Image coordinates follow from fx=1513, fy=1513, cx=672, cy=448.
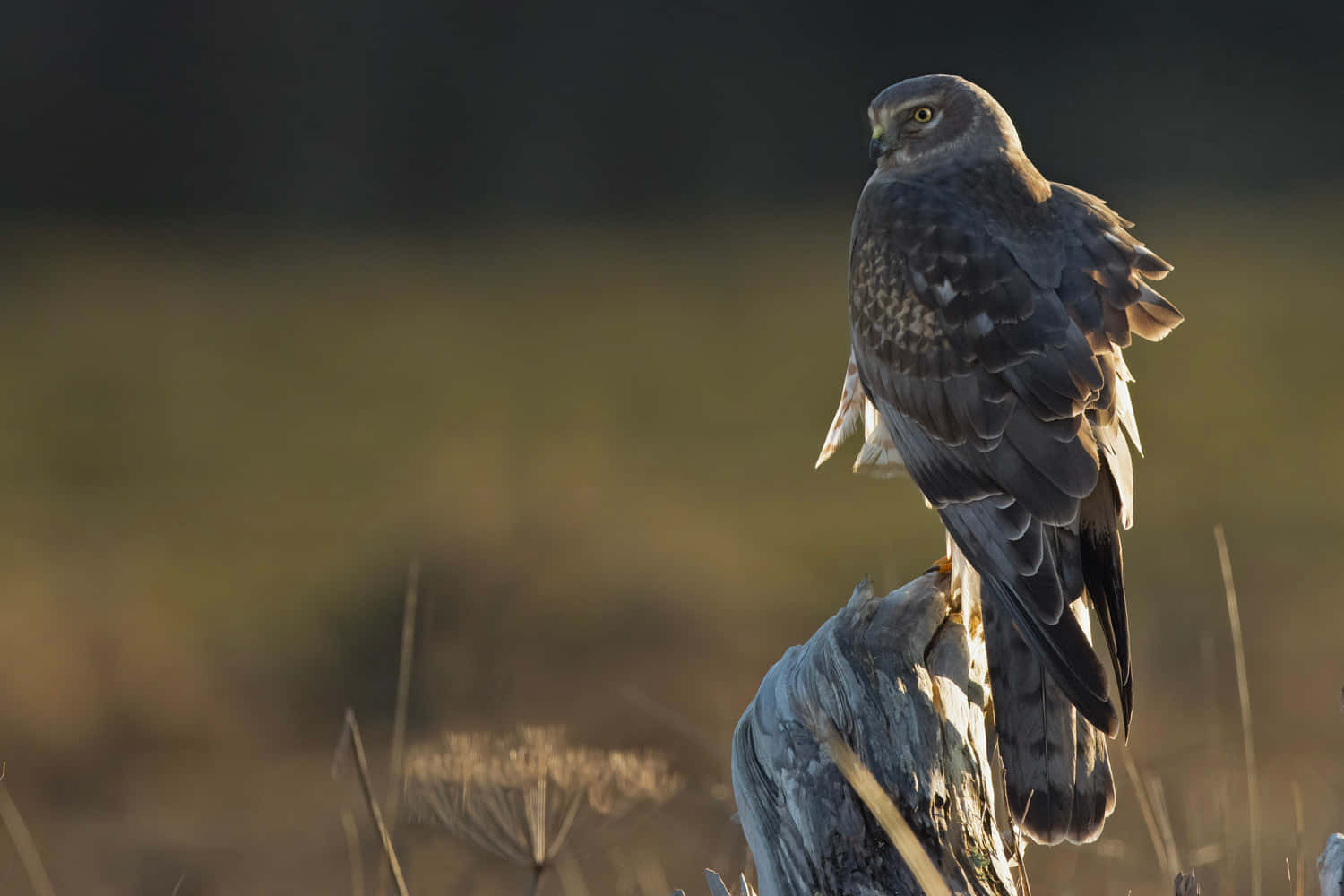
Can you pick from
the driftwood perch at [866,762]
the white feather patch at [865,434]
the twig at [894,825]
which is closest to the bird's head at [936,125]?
the white feather patch at [865,434]

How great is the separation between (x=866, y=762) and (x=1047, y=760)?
0.36 meters

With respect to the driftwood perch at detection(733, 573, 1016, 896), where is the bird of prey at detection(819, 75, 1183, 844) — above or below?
above

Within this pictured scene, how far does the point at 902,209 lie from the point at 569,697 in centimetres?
449

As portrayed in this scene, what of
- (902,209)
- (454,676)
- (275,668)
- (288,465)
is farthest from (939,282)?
(288,465)

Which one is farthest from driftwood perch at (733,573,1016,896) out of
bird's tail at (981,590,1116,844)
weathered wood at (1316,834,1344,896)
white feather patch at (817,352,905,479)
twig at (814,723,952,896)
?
white feather patch at (817,352,905,479)

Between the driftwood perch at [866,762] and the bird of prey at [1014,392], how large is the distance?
0.45 feet

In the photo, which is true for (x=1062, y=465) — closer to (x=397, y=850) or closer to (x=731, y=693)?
(x=397, y=850)

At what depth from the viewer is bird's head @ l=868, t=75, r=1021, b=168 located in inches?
140

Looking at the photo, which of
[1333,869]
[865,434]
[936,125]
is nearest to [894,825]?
[1333,869]

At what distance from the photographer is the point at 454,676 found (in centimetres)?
532

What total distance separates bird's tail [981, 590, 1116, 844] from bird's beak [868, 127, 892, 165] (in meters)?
1.49

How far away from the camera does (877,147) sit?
372 centimetres

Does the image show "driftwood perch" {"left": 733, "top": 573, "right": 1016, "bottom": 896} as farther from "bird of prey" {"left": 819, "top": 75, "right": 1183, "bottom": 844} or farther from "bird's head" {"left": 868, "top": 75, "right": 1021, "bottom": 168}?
"bird's head" {"left": 868, "top": 75, "right": 1021, "bottom": 168}

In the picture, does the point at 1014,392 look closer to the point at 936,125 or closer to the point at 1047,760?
the point at 1047,760
